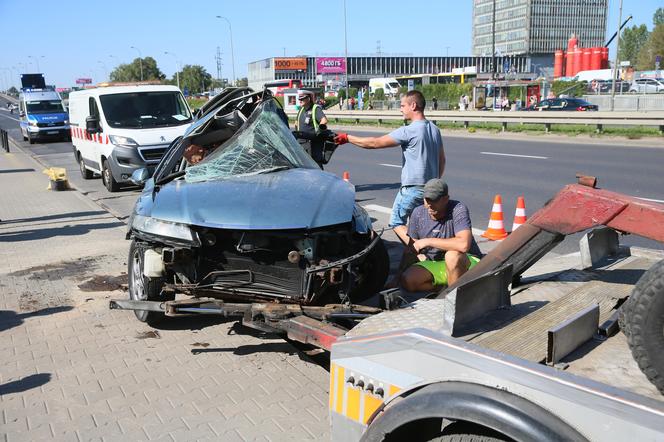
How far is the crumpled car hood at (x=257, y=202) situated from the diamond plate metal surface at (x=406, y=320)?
158 cm

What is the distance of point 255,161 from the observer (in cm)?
561

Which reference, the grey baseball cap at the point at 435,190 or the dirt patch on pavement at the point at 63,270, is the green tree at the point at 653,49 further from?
the grey baseball cap at the point at 435,190

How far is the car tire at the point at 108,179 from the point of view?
14.0 meters

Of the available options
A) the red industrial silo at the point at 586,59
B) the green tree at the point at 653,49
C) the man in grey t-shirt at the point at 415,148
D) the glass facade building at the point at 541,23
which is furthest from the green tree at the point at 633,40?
the man in grey t-shirt at the point at 415,148

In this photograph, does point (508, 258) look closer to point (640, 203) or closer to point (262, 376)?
point (640, 203)

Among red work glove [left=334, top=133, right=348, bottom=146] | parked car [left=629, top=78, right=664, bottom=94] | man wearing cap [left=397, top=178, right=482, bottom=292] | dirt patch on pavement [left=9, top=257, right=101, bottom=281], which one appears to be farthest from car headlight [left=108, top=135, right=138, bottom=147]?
parked car [left=629, top=78, right=664, bottom=94]

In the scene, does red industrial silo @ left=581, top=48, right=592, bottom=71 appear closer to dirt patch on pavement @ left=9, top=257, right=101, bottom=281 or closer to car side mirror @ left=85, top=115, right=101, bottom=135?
car side mirror @ left=85, top=115, right=101, bottom=135

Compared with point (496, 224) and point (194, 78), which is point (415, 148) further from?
point (194, 78)

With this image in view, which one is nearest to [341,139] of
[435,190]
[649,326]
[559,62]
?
[435,190]

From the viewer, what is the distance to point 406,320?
2.71m

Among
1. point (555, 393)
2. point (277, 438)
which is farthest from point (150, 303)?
point (555, 393)

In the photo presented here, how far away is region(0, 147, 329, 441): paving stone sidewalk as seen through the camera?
12.4 feet

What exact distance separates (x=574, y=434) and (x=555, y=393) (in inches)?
5.1

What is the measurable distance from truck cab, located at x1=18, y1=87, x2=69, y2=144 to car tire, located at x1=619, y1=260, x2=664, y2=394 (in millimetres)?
33580
